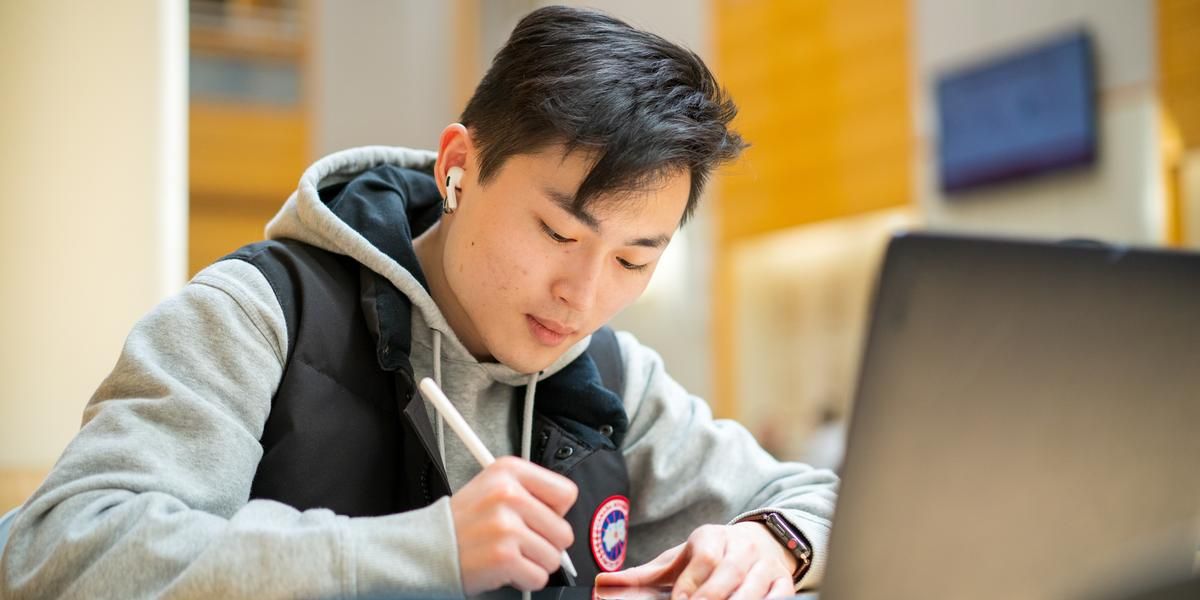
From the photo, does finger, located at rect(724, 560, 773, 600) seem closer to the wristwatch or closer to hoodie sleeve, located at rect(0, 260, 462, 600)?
the wristwatch

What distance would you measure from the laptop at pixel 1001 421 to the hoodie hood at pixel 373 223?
0.64 metres

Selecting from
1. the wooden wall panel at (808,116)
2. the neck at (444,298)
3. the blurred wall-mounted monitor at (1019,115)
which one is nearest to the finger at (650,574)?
the neck at (444,298)

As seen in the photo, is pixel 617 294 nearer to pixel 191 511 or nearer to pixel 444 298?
pixel 444 298

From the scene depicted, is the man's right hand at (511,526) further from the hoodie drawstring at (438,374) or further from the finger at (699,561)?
the hoodie drawstring at (438,374)

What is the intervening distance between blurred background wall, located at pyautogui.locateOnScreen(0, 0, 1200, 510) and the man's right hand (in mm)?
664

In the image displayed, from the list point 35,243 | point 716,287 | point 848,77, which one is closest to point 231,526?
A: point 35,243

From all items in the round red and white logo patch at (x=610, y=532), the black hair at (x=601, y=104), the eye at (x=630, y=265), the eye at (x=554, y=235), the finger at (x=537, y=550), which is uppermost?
the black hair at (x=601, y=104)

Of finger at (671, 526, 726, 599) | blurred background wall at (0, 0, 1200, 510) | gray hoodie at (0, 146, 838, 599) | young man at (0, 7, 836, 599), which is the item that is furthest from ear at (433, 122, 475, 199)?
finger at (671, 526, 726, 599)

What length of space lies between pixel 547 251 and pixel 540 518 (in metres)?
0.37

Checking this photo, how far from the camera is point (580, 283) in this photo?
1060 mm

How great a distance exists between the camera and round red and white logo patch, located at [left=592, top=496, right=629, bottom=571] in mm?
1199

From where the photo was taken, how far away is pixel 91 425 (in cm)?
86

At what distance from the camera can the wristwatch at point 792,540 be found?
106 cm

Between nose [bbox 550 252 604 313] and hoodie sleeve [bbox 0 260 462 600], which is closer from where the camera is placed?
hoodie sleeve [bbox 0 260 462 600]
